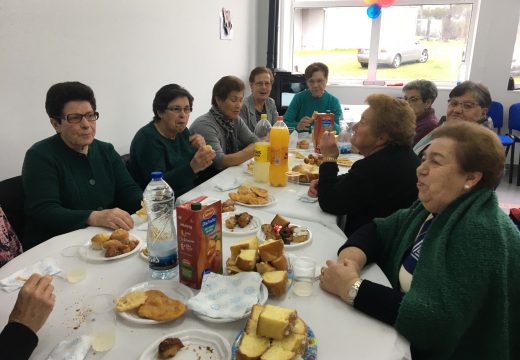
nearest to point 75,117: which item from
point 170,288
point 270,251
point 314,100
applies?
point 170,288

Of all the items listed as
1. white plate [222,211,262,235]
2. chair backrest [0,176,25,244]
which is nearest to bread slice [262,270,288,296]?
white plate [222,211,262,235]

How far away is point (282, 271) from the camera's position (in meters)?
1.15

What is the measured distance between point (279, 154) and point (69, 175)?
1.08m

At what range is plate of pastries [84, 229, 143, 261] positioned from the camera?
4.37ft

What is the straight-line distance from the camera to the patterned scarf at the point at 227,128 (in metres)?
2.96

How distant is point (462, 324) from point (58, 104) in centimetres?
186

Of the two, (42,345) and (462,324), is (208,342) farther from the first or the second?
(462,324)

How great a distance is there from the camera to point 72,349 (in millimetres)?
877

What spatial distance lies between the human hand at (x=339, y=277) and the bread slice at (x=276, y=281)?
0.13m

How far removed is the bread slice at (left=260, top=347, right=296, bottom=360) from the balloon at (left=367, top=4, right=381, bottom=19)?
585cm

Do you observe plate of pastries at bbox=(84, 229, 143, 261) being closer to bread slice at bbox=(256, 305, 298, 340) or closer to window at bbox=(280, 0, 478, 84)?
bread slice at bbox=(256, 305, 298, 340)

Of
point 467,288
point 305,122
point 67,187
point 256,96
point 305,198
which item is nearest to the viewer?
point 467,288

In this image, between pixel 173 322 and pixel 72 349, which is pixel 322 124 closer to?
pixel 173 322

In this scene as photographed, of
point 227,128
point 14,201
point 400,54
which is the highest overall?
point 400,54
